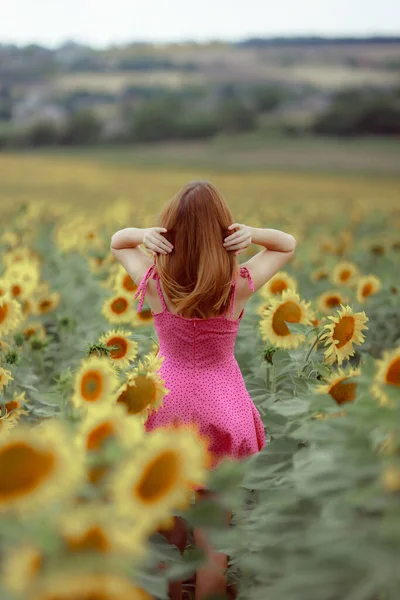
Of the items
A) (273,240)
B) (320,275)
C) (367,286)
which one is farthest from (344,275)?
(273,240)

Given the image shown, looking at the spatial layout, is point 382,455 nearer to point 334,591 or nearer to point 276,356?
point 334,591

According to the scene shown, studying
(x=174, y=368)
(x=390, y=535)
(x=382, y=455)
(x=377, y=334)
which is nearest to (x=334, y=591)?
(x=390, y=535)

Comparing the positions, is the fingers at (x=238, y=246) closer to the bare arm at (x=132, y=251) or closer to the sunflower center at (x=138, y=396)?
the bare arm at (x=132, y=251)

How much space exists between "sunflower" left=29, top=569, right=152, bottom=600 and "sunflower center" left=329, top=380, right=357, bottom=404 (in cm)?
96

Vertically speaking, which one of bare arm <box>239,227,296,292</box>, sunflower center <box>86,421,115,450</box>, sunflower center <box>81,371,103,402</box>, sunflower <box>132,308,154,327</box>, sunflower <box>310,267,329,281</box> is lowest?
sunflower center <box>86,421,115,450</box>

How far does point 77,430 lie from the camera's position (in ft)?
5.90

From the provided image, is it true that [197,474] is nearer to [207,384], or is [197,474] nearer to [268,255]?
[207,384]

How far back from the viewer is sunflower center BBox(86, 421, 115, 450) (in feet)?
5.41

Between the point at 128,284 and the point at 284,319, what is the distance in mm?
919

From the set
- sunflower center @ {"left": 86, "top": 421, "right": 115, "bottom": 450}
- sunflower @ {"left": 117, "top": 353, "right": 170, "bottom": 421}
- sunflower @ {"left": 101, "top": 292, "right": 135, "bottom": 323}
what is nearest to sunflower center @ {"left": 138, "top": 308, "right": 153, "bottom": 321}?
sunflower @ {"left": 101, "top": 292, "right": 135, "bottom": 323}

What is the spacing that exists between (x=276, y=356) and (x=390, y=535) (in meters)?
1.54

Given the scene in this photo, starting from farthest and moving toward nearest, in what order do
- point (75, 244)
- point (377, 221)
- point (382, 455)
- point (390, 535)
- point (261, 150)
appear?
point (261, 150) < point (377, 221) < point (75, 244) < point (382, 455) < point (390, 535)

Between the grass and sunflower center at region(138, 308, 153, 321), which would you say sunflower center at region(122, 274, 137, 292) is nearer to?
sunflower center at region(138, 308, 153, 321)

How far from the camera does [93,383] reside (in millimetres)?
2135
